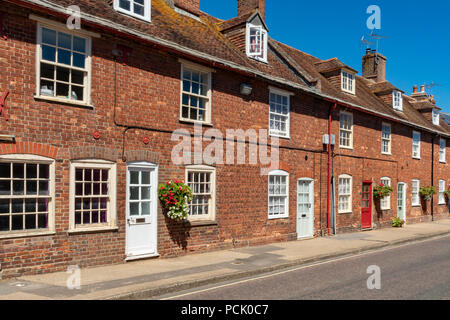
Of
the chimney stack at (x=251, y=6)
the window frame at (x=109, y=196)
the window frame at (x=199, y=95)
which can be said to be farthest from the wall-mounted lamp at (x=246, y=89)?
the chimney stack at (x=251, y=6)

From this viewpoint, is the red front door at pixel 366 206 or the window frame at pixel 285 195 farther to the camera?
the red front door at pixel 366 206

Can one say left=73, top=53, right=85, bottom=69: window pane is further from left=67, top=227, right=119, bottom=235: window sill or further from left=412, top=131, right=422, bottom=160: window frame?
left=412, top=131, right=422, bottom=160: window frame

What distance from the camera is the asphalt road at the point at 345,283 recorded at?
7.95 metres

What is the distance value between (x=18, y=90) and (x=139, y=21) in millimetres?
4293

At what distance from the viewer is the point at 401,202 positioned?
2427cm

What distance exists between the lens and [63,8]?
370 inches

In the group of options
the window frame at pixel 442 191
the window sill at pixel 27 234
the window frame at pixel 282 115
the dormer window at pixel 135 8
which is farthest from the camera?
the window frame at pixel 442 191

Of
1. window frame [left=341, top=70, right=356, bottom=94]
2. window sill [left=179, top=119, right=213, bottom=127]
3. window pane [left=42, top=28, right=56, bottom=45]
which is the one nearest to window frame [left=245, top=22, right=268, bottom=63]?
window sill [left=179, top=119, right=213, bottom=127]

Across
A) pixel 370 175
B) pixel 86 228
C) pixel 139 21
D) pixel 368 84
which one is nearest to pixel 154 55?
pixel 139 21

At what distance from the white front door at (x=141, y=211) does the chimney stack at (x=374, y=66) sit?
21.5 metres

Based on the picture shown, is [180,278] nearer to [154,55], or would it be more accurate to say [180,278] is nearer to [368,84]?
[154,55]

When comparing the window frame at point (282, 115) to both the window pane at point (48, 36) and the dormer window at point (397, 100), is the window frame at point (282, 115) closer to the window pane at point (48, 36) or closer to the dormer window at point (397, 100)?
the window pane at point (48, 36)

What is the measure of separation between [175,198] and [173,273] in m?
2.32
